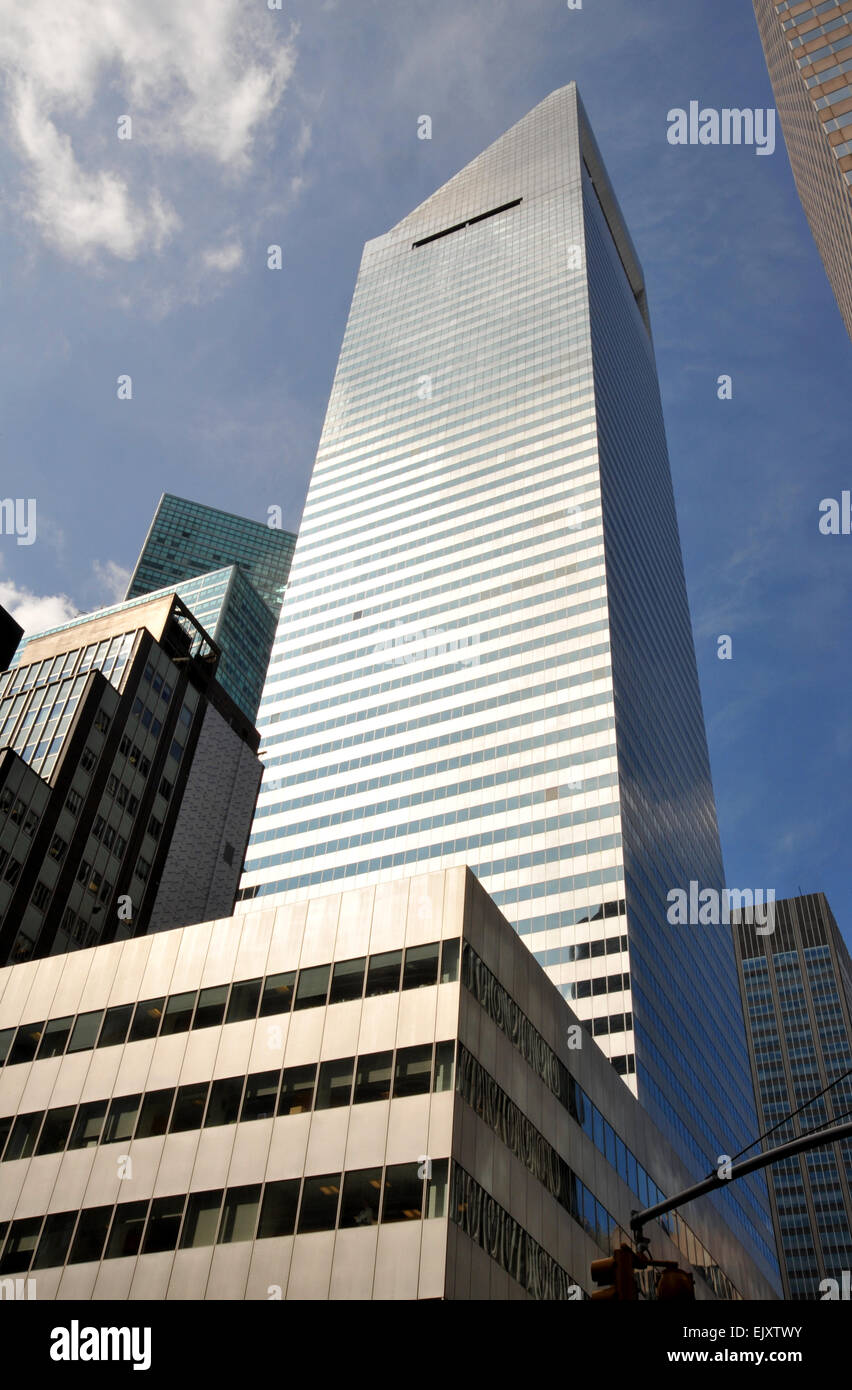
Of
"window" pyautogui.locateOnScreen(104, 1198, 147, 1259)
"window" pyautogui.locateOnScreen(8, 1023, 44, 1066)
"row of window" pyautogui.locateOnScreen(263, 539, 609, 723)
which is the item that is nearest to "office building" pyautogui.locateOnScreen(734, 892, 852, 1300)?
"row of window" pyautogui.locateOnScreen(263, 539, 609, 723)

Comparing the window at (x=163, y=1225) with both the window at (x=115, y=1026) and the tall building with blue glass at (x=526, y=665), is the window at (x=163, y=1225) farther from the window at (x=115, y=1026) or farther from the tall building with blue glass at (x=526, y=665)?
the tall building with blue glass at (x=526, y=665)

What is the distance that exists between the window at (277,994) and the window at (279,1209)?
6.02m

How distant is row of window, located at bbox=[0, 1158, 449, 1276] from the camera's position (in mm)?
29875

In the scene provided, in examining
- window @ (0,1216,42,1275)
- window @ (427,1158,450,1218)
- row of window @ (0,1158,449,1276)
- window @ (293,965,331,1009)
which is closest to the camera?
window @ (427,1158,450,1218)

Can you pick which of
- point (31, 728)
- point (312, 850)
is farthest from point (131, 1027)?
point (312, 850)

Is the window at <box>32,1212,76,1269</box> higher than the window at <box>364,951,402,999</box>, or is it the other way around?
the window at <box>364,951,402,999</box>

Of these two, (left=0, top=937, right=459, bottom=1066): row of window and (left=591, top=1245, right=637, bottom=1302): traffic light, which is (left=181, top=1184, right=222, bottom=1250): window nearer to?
(left=0, top=937, right=459, bottom=1066): row of window

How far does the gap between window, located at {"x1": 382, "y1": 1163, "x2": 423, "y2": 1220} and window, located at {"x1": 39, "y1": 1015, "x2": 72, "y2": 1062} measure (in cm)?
1583

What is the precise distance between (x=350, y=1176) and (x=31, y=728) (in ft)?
208

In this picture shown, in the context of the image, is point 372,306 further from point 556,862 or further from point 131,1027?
point 131,1027

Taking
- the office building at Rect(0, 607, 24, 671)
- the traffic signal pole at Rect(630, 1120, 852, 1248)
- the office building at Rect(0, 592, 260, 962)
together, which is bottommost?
the traffic signal pole at Rect(630, 1120, 852, 1248)

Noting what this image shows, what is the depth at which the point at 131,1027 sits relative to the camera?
1534 inches

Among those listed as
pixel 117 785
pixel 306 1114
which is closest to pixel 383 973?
pixel 306 1114

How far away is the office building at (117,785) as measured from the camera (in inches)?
2945
